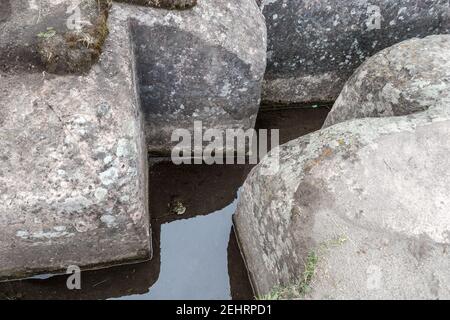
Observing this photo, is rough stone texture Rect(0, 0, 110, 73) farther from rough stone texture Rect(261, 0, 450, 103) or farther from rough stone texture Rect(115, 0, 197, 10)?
rough stone texture Rect(261, 0, 450, 103)

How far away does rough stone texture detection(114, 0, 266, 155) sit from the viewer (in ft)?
10.6

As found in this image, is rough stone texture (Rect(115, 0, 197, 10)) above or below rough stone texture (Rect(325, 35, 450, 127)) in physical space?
above

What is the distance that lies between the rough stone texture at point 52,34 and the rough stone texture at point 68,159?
8 cm

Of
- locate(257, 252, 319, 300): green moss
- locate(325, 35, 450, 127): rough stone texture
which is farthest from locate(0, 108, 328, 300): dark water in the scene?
locate(325, 35, 450, 127): rough stone texture

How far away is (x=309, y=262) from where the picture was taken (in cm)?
234

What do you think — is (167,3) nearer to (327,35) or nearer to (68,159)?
(68,159)

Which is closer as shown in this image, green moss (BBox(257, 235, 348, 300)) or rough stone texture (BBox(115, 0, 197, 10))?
green moss (BBox(257, 235, 348, 300))

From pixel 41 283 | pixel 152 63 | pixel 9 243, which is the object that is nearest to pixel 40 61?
pixel 152 63

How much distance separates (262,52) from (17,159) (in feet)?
6.14

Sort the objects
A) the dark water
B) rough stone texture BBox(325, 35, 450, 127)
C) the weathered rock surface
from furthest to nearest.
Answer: the dark water, rough stone texture BBox(325, 35, 450, 127), the weathered rock surface

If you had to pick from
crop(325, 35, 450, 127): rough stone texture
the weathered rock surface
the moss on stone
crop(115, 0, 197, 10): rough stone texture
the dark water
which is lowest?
the dark water

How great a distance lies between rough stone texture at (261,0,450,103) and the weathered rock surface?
1.39m

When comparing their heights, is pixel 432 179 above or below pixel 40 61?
below

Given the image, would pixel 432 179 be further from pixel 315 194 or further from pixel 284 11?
pixel 284 11
